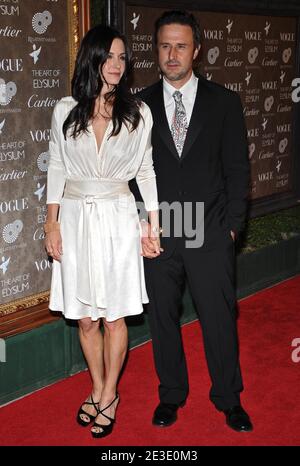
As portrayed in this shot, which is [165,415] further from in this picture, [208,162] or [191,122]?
[191,122]

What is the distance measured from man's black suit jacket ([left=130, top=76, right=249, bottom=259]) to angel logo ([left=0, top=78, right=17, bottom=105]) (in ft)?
2.33

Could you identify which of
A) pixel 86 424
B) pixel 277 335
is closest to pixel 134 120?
pixel 86 424

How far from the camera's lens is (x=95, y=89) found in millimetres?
3445

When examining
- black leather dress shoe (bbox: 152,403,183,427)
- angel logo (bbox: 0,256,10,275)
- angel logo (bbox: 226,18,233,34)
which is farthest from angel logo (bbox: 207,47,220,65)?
black leather dress shoe (bbox: 152,403,183,427)

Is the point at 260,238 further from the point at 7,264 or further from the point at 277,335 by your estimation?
the point at 7,264

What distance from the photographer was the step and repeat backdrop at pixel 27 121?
3908 mm

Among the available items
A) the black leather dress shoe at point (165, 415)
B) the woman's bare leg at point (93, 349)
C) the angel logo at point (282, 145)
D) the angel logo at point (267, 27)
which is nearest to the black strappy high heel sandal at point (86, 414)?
the woman's bare leg at point (93, 349)

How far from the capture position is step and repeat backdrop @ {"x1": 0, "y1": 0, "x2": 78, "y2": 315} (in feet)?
12.8

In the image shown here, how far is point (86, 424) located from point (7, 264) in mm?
987

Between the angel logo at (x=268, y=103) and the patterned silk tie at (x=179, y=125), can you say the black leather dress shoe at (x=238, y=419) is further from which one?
A: the angel logo at (x=268, y=103)

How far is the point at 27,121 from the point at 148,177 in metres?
0.87

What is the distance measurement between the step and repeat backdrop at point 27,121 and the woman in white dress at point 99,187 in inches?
18.9

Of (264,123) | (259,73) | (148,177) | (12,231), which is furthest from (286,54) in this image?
(12,231)

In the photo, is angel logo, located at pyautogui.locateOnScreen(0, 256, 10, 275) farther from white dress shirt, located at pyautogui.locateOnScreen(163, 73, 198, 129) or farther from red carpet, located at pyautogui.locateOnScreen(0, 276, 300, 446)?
white dress shirt, located at pyautogui.locateOnScreen(163, 73, 198, 129)
